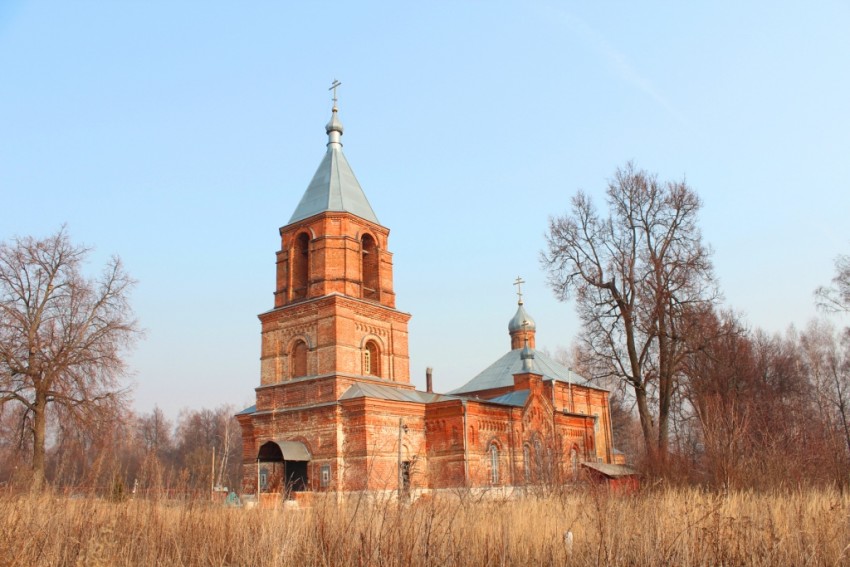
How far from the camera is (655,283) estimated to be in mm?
21516

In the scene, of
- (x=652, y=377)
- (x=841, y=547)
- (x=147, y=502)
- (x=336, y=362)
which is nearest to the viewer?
(x=841, y=547)

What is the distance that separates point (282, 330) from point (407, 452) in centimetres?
650

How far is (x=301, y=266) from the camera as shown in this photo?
2600 centimetres

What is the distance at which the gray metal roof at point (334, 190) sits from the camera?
2566cm

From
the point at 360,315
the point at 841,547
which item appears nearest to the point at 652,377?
the point at 360,315

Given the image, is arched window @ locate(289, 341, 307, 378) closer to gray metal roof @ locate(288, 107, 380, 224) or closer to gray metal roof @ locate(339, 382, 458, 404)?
gray metal roof @ locate(339, 382, 458, 404)

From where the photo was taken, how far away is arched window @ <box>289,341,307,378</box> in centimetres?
2444

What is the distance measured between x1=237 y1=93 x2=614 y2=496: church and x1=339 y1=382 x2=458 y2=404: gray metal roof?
8cm

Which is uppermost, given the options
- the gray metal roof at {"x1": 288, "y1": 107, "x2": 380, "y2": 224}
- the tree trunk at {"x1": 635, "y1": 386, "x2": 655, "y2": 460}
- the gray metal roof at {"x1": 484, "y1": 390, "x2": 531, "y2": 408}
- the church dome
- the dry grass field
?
the gray metal roof at {"x1": 288, "y1": 107, "x2": 380, "y2": 224}

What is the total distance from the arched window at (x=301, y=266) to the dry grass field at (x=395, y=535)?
58.5ft

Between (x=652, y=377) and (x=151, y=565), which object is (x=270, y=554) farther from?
(x=652, y=377)

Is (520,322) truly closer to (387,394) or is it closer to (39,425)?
(387,394)

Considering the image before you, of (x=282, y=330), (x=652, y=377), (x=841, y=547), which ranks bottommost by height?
(x=841, y=547)

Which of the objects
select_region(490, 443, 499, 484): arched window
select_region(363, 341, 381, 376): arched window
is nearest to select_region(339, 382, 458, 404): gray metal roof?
select_region(363, 341, 381, 376): arched window
